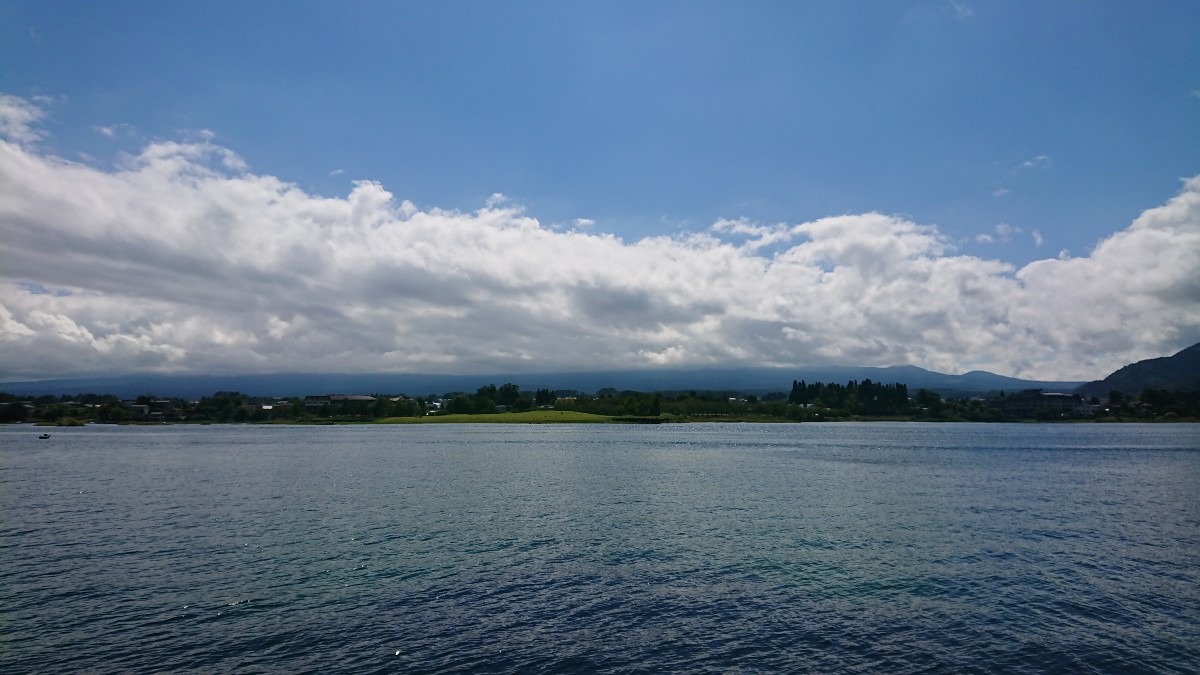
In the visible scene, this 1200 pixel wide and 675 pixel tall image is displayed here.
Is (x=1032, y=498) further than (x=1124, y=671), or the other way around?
(x=1032, y=498)

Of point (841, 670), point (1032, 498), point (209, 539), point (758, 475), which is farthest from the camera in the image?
point (758, 475)

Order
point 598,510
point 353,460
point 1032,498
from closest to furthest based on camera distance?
point 598,510, point 1032,498, point 353,460

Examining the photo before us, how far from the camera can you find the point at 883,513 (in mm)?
58812

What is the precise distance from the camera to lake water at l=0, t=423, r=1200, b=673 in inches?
1017

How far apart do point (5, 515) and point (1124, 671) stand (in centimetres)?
7457

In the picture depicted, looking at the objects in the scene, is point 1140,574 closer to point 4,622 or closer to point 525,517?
point 525,517

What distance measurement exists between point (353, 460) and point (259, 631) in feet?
304

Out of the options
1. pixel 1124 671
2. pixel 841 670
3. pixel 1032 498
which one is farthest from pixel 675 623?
pixel 1032 498

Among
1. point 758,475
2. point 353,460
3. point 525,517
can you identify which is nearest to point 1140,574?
point 525,517

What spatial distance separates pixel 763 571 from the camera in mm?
37875

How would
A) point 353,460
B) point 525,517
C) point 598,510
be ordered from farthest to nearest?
point 353,460, point 598,510, point 525,517

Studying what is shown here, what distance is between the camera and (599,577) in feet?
120

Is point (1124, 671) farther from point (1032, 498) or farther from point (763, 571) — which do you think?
point (1032, 498)

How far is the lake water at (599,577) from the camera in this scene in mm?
25844
